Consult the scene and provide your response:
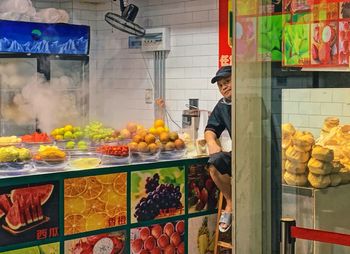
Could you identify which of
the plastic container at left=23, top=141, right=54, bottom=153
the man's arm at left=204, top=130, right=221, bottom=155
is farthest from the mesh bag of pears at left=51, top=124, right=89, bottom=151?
the man's arm at left=204, top=130, right=221, bottom=155

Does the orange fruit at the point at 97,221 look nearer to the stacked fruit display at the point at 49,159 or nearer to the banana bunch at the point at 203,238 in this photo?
the stacked fruit display at the point at 49,159

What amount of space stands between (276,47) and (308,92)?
25 centimetres

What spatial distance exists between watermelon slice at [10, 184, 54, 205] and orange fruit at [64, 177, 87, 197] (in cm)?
11

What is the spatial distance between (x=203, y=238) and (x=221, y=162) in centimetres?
67

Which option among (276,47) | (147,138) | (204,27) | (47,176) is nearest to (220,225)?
(147,138)

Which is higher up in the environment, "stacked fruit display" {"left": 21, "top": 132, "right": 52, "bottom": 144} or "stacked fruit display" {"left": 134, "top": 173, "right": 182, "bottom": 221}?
"stacked fruit display" {"left": 21, "top": 132, "right": 52, "bottom": 144}

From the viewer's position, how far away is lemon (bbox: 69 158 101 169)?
4.43 m

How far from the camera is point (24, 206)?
4105mm

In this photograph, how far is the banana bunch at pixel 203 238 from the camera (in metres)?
5.09

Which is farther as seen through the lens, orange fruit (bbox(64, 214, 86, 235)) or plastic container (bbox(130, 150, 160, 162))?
plastic container (bbox(130, 150, 160, 162))

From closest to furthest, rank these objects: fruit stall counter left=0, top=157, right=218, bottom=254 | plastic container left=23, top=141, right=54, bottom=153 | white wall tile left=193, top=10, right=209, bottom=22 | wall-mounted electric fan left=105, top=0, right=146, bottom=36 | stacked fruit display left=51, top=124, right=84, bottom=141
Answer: fruit stall counter left=0, top=157, right=218, bottom=254 < plastic container left=23, top=141, right=54, bottom=153 < stacked fruit display left=51, top=124, right=84, bottom=141 < white wall tile left=193, top=10, right=209, bottom=22 < wall-mounted electric fan left=105, top=0, right=146, bottom=36

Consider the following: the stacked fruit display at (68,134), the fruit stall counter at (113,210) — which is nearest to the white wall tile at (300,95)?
the fruit stall counter at (113,210)

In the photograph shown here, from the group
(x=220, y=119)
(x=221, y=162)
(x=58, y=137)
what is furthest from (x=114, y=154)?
(x=220, y=119)

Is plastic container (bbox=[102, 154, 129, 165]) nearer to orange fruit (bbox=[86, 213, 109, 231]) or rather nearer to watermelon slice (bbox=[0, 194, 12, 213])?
orange fruit (bbox=[86, 213, 109, 231])
